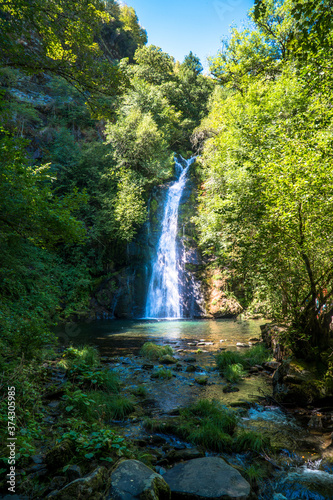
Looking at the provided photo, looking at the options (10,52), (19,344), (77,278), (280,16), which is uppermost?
(280,16)

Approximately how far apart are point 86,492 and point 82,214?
2267 centimetres

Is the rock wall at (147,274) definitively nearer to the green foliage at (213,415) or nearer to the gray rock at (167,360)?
the gray rock at (167,360)

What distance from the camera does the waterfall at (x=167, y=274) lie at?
23.3m

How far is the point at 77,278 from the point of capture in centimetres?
2095

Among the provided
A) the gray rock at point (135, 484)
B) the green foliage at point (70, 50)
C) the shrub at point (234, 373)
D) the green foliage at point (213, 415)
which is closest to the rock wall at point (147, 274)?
the shrub at point (234, 373)

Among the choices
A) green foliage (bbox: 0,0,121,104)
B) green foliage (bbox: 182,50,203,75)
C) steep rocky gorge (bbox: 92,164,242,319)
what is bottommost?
steep rocky gorge (bbox: 92,164,242,319)

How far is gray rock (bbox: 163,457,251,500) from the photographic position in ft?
9.55

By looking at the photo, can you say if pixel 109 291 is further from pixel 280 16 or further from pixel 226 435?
pixel 280 16

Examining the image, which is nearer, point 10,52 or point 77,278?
point 10,52

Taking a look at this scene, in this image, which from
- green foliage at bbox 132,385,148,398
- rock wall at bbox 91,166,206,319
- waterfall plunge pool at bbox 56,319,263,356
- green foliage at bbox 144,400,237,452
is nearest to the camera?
green foliage at bbox 144,400,237,452

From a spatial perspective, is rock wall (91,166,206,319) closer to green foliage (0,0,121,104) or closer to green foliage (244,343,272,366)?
green foliage (244,343,272,366)

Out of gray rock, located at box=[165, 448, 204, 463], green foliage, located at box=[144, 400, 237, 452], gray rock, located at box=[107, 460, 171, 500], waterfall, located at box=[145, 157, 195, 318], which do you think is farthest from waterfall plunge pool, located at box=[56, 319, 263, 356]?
gray rock, located at box=[107, 460, 171, 500]

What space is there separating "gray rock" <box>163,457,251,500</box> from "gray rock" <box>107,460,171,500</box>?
318 mm

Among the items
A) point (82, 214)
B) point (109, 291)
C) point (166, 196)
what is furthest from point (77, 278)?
point (166, 196)
